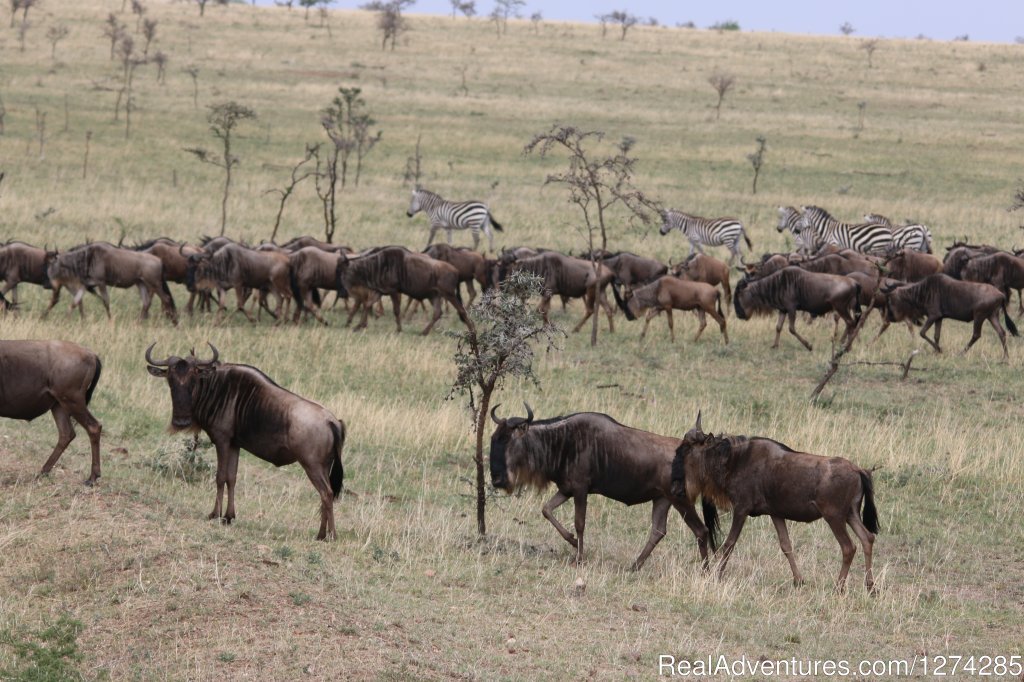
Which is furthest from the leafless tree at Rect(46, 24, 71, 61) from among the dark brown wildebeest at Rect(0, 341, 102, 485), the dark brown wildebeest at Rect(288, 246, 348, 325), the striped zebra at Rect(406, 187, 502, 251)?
the dark brown wildebeest at Rect(0, 341, 102, 485)

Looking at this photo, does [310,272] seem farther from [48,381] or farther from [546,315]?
[48,381]

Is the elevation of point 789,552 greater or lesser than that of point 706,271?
lesser

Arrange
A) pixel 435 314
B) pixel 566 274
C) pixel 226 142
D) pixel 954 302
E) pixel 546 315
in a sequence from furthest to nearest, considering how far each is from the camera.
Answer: pixel 226 142 → pixel 566 274 → pixel 435 314 → pixel 546 315 → pixel 954 302

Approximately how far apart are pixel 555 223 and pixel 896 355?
519 inches

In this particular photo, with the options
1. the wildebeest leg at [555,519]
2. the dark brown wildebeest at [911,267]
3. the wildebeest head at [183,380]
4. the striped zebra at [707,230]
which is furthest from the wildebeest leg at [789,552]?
the striped zebra at [707,230]

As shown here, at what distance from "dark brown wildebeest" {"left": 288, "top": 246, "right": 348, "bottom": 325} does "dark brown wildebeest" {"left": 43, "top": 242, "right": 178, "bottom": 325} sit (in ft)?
6.32

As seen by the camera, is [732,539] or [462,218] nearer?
[732,539]

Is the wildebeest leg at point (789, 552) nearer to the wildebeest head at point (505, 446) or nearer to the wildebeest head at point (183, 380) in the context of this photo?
the wildebeest head at point (505, 446)

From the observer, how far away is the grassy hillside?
23.9ft

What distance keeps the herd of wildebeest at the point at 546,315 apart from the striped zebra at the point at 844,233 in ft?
0.26

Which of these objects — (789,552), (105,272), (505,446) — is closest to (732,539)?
(789,552)

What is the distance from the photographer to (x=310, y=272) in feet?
64.5

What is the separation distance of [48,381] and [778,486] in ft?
→ 18.4

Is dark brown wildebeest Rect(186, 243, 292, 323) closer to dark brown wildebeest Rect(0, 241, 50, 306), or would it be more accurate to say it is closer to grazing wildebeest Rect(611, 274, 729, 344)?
dark brown wildebeest Rect(0, 241, 50, 306)
